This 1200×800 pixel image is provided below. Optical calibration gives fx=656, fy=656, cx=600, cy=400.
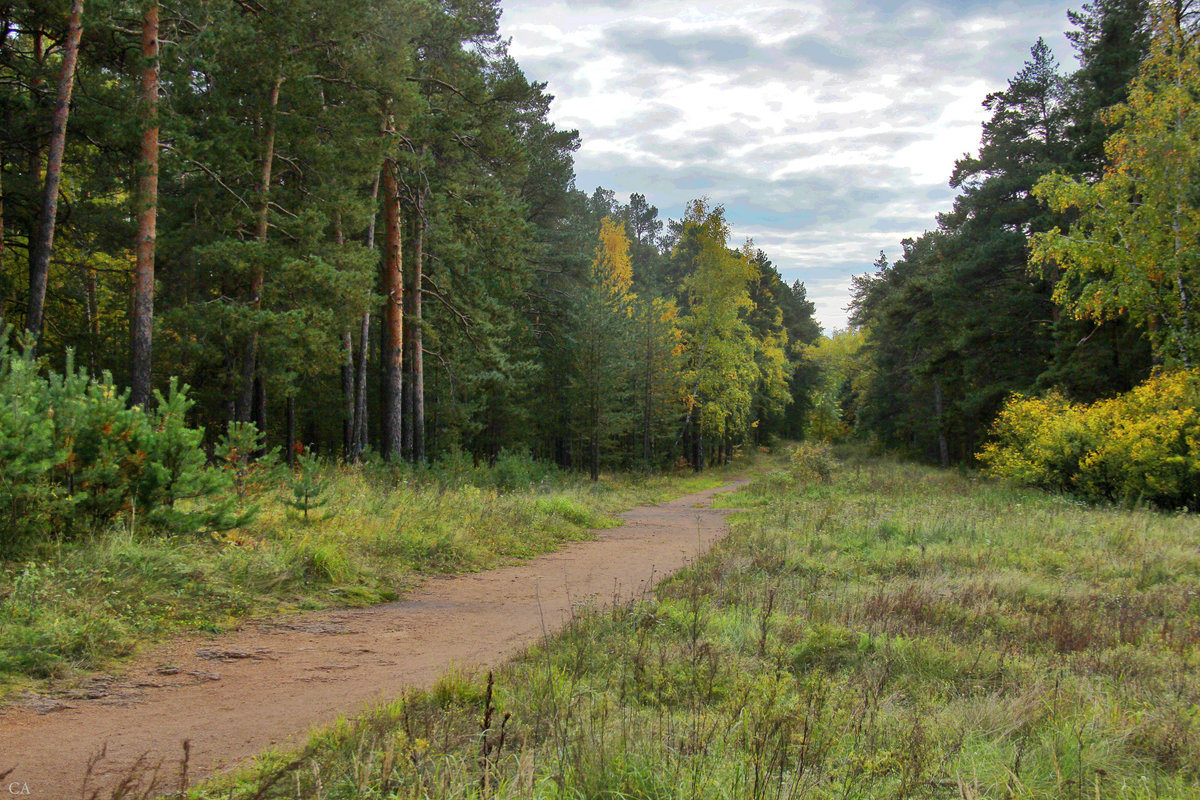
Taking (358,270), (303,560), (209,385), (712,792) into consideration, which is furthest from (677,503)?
(712,792)

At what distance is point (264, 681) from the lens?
4.72 meters

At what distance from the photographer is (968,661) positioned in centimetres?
502

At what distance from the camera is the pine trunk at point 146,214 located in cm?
1241

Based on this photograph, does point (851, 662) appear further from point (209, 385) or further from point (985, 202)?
point (985, 202)

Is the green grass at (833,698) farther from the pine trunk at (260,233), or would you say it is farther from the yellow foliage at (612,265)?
the yellow foliage at (612,265)

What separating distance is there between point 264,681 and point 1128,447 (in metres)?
18.6

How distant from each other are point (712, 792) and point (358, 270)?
16002 mm

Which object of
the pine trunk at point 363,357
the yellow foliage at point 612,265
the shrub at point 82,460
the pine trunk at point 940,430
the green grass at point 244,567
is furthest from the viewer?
the pine trunk at point 940,430

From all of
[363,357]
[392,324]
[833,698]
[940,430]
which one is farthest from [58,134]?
[940,430]

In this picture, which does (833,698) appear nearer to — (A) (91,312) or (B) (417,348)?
(B) (417,348)

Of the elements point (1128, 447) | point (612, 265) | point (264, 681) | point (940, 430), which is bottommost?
point (264, 681)

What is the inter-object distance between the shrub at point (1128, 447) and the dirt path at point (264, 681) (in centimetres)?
1398

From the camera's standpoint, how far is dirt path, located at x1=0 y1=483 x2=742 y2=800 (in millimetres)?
3449

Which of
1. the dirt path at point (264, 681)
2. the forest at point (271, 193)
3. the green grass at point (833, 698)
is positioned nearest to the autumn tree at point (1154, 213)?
the green grass at point (833, 698)
